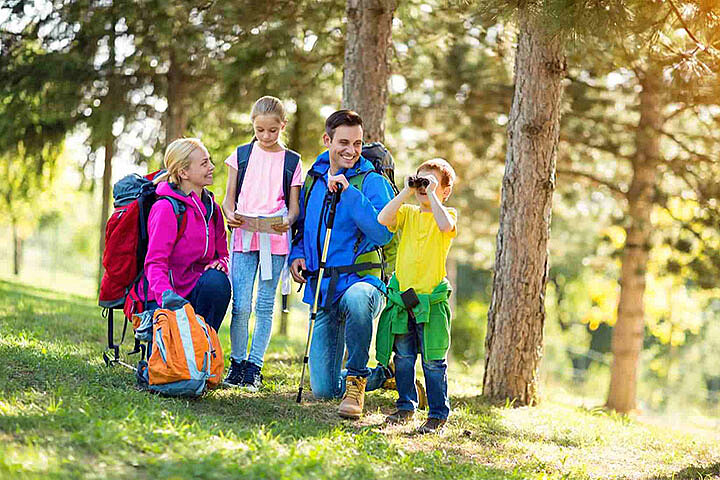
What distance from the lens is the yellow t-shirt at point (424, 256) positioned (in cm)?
485

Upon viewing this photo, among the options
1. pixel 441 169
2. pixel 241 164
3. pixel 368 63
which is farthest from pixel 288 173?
pixel 368 63

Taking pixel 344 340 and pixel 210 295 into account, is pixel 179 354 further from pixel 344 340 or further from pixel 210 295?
pixel 344 340

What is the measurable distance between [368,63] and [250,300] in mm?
2790

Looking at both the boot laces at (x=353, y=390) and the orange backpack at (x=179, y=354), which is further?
the boot laces at (x=353, y=390)

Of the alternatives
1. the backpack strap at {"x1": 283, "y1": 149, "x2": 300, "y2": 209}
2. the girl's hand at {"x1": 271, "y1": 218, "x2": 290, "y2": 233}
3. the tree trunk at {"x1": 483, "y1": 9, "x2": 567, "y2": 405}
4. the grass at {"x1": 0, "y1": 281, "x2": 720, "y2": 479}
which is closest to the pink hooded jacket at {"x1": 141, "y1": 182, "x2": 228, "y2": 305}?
the girl's hand at {"x1": 271, "y1": 218, "x2": 290, "y2": 233}

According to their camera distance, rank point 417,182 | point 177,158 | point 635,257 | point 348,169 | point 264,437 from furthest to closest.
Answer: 1. point 635,257
2. point 348,169
3. point 177,158
4. point 417,182
5. point 264,437

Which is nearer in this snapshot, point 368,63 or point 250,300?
point 250,300

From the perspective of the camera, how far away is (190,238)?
5.01 m

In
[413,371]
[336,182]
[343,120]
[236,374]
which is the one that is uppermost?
[343,120]

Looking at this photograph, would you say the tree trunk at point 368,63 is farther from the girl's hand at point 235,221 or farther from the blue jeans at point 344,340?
the blue jeans at point 344,340

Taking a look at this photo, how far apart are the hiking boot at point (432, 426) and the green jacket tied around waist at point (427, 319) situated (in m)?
0.41

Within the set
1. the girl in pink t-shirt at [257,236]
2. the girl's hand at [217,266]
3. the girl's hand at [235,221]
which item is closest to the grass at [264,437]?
the girl in pink t-shirt at [257,236]

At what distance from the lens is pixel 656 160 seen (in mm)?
11539

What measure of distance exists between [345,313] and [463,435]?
3.55 ft
